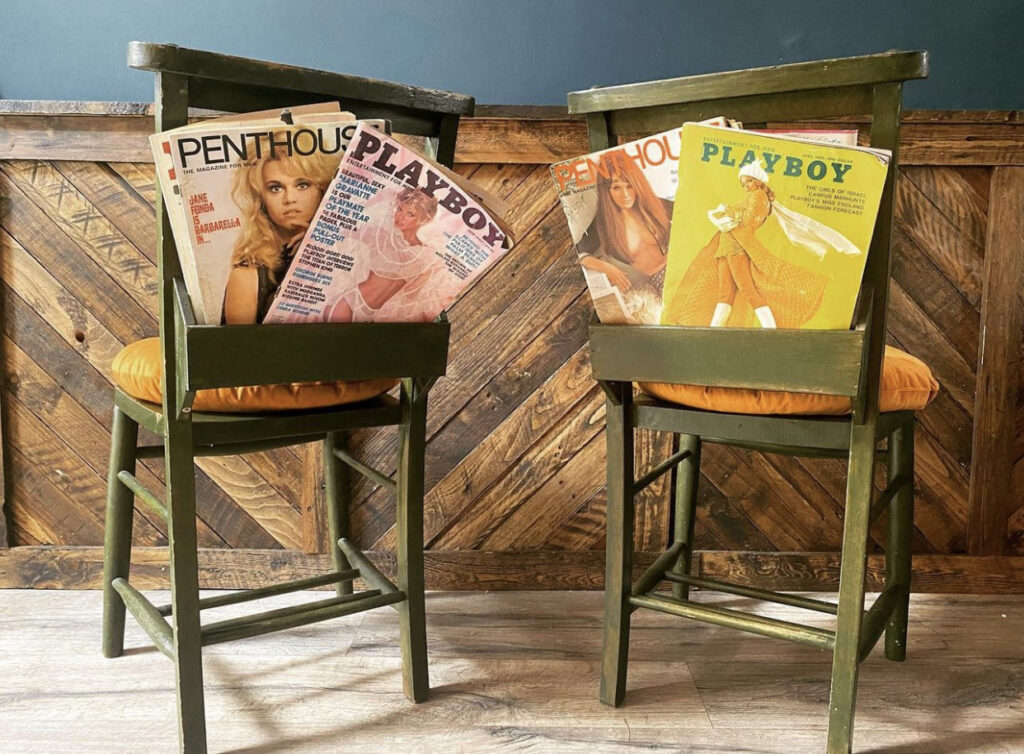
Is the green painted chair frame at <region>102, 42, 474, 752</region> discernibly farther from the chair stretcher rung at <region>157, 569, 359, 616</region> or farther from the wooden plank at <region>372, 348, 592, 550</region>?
the wooden plank at <region>372, 348, 592, 550</region>

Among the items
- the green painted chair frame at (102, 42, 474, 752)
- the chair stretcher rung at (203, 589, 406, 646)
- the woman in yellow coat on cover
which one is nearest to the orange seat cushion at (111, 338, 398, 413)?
the green painted chair frame at (102, 42, 474, 752)

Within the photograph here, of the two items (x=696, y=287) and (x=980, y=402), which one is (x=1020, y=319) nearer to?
(x=980, y=402)

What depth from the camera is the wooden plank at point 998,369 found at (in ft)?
5.76

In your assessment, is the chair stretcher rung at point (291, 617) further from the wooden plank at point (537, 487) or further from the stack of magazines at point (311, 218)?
the wooden plank at point (537, 487)

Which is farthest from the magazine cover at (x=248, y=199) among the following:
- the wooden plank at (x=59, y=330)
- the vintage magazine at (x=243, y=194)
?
the wooden plank at (x=59, y=330)

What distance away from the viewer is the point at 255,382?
1097mm

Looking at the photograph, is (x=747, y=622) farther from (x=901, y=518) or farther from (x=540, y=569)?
(x=540, y=569)

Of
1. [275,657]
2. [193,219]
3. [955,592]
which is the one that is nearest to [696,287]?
[193,219]

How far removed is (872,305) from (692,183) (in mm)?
286

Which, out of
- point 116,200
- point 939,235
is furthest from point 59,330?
point 939,235

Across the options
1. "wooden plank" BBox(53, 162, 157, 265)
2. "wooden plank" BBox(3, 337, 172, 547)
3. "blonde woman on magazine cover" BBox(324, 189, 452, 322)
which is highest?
"wooden plank" BBox(53, 162, 157, 265)

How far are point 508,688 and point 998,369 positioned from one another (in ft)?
4.07

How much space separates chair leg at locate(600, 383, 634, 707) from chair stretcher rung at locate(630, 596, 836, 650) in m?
0.03

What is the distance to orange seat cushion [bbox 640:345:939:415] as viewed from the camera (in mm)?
1185
